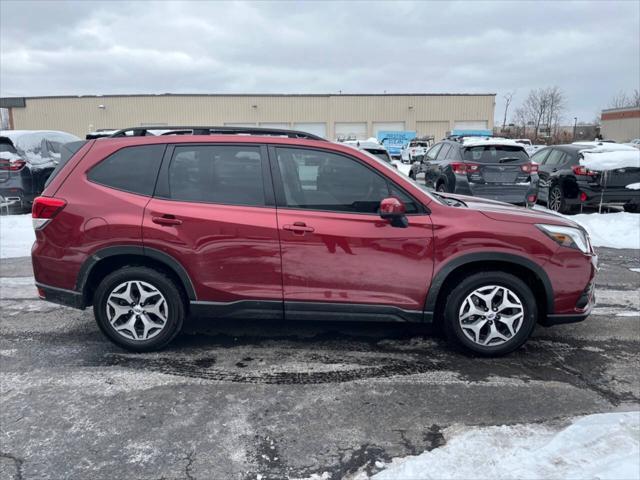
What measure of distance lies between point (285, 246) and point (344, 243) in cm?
46

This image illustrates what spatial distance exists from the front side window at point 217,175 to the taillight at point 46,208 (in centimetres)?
92

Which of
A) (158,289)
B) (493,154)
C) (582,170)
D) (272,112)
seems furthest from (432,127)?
(158,289)

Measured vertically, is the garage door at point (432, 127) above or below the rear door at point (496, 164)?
above

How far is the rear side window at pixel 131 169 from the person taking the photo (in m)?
4.01

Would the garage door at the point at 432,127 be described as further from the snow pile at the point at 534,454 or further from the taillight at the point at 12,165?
the snow pile at the point at 534,454

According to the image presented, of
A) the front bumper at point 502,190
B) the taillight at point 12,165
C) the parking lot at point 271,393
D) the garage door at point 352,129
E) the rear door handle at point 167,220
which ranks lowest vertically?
the parking lot at point 271,393

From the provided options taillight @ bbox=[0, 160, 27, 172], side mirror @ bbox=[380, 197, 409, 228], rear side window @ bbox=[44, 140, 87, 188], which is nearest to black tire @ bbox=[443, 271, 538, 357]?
side mirror @ bbox=[380, 197, 409, 228]

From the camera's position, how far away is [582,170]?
10.5 meters

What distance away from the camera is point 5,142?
10.2 meters

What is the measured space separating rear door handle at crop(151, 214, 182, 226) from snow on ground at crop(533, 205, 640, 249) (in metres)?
6.77

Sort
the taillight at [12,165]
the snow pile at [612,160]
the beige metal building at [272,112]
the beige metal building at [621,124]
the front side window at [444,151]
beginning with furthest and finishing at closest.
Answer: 1. the beige metal building at [621,124]
2. the beige metal building at [272,112]
3. the front side window at [444,151]
4. the snow pile at [612,160]
5. the taillight at [12,165]

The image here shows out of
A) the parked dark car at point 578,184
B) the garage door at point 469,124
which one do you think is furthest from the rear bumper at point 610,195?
the garage door at point 469,124

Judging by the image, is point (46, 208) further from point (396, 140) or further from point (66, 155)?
point (396, 140)

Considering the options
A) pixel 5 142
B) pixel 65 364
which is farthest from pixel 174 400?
pixel 5 142
